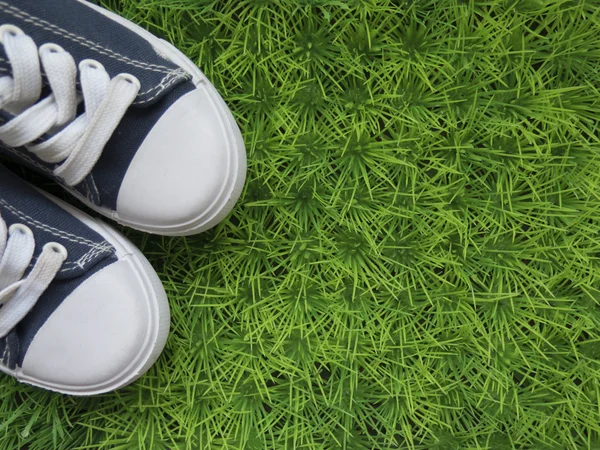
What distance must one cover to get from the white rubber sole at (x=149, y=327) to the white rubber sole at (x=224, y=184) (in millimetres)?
29

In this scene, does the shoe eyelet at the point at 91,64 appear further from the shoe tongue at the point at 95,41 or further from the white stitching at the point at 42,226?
the white stitching at the point at 42,226

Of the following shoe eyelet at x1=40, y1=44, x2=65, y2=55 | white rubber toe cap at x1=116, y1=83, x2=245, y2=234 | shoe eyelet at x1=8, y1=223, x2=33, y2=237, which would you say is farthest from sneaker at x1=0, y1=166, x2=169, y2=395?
shoe eyelet at x1=40, y1=44, x2=65, y2=55

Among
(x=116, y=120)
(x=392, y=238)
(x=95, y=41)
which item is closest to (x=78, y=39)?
(x=95, y=41)

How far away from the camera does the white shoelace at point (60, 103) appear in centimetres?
69

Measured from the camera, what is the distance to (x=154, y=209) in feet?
2.46

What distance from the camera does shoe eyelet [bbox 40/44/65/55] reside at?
708 mm

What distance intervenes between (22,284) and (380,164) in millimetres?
560

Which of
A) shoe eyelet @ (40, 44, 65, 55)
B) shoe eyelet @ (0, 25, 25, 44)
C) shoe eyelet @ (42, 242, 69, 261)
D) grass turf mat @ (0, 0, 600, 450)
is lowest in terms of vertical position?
grass turf mat @ (0, 0, 600, 450)

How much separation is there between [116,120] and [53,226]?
0.65ft

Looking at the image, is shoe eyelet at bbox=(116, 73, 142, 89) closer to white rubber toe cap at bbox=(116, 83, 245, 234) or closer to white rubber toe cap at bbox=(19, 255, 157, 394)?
white rubber toe cap at bbox=(116, 83, 245, 234)

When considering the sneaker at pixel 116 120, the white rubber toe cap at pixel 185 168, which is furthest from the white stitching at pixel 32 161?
the white rubber toe cap at pixel 185 168

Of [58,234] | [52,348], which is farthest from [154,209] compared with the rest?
[52,348]

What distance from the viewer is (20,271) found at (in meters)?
0.75

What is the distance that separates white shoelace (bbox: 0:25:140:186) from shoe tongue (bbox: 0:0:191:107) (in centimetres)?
2
